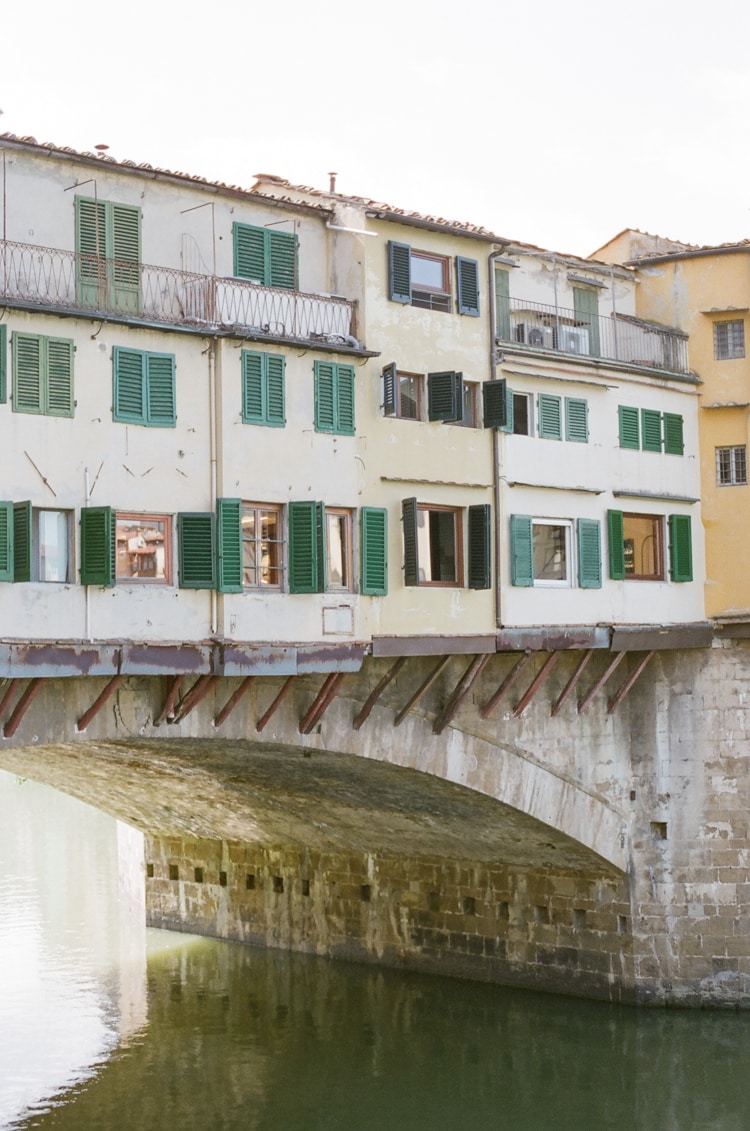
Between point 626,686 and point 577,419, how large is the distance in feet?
13.6

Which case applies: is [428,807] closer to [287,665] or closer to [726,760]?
[726,760]

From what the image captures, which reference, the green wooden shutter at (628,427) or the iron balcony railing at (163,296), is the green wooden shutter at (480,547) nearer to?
the iron balcony railing at (163,296)

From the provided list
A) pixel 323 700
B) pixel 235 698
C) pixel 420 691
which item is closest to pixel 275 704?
pixel 235 698

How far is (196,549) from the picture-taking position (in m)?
18.8

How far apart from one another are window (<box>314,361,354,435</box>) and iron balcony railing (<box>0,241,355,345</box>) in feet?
1.36

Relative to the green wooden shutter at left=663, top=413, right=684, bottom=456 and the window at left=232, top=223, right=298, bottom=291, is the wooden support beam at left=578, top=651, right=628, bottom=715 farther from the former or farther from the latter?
the window at left=232, top=223, right=298, bottom=291

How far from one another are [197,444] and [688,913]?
36.7 feet

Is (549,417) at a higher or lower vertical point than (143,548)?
higher

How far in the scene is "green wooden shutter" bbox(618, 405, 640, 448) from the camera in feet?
81.8

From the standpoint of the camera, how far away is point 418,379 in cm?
2194

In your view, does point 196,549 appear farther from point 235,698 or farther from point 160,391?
point 235,698

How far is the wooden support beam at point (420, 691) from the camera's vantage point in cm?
2194

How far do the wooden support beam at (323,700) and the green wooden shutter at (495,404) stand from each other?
4314 mm

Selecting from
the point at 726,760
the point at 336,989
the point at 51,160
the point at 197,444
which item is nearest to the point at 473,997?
the point at 336,989
